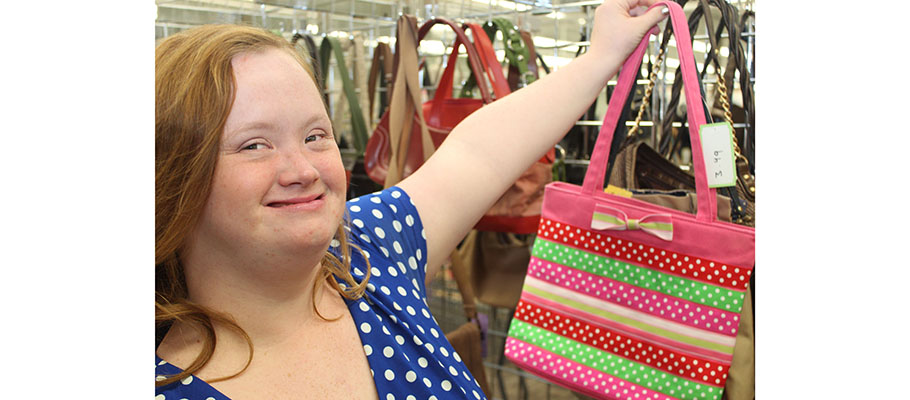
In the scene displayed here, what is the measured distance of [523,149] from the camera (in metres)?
1.26

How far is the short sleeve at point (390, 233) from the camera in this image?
1.12 meters

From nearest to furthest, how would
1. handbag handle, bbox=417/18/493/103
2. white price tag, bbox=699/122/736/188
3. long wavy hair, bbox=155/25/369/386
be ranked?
long wavy hair, bbox=155/25/369/386 < white price tag, bbox=699/122/736/188 < handbag handle, bbox=417/18/493/103

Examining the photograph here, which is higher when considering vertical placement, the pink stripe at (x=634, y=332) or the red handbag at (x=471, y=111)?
the red handbag at (x=471, y=111)

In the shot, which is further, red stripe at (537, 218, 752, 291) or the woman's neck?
red stripe at (537, 218, 752, 291)

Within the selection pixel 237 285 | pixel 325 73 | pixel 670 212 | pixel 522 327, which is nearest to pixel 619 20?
pixel 670 212

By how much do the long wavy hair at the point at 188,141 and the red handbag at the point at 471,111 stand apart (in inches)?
41.6

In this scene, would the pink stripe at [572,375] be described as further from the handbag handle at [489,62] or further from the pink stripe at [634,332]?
the handbag handle at [489,62]

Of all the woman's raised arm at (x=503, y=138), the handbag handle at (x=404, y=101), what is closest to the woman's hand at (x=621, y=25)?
the woman's raised arm at (x=503, y=138)

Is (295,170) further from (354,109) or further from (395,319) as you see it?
(354,109)

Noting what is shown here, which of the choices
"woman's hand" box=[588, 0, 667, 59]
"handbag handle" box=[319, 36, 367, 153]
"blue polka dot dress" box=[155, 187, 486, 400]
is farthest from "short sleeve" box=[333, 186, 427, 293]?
"handbag handle" box=[319, 36, 367, 153]

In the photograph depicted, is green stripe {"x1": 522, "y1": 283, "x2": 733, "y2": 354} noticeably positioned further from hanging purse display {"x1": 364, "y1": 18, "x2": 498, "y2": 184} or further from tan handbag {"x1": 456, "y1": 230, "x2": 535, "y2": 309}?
tan handbag {"x1": 456, "y1": 230, "x2": 535, "y2": 309}

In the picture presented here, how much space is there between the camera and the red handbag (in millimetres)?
1910

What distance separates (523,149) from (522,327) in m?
0.37

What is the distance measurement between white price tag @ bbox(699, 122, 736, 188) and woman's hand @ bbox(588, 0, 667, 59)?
209 mm
